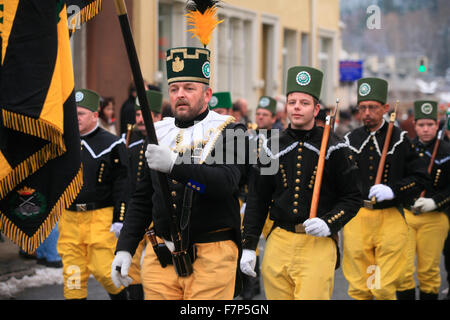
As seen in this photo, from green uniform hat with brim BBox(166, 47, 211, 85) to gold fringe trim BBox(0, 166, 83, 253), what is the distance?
2.72 ft

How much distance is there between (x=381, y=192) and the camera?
6.47 meters

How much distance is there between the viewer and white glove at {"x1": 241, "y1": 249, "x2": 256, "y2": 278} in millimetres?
4934

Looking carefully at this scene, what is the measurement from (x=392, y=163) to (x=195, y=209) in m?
3.08

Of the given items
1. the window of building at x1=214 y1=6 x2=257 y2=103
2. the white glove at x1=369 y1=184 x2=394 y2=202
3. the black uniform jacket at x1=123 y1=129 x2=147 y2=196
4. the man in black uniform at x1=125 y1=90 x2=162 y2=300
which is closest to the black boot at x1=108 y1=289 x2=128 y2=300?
the man in black uniform at x1=125 y1=90 x2=162 y2=300

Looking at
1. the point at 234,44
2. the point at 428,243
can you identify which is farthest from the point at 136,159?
the point at 234,44

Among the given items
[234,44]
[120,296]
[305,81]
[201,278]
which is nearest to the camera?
[201,278]

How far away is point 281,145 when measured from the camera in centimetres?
555

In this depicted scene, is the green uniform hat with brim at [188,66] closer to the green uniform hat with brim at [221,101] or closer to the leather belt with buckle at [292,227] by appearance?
A: the leather belt with buckle at [292,227]

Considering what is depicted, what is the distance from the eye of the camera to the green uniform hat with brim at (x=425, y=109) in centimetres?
826

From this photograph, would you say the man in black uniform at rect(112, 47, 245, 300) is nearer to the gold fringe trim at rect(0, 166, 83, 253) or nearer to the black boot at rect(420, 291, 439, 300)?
the gold fringe trim at rect(0, 166, 83, 253)

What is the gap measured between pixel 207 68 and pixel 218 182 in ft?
2.75

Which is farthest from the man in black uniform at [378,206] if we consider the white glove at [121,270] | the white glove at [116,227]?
the white glove at [121,270]

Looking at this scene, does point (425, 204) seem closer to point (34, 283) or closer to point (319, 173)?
point (319, 173)

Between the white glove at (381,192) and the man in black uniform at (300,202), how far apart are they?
3.70 ft
